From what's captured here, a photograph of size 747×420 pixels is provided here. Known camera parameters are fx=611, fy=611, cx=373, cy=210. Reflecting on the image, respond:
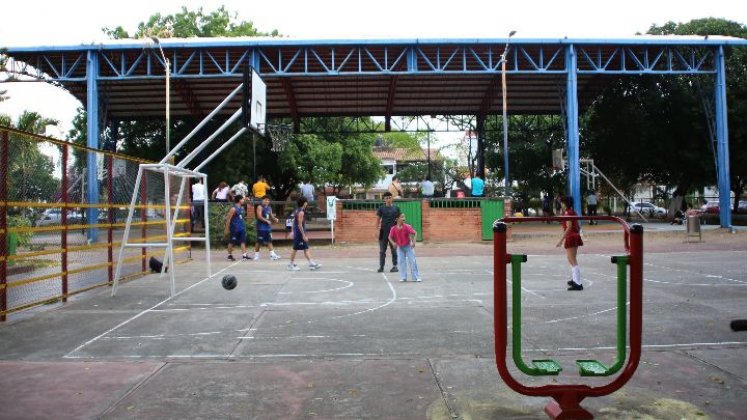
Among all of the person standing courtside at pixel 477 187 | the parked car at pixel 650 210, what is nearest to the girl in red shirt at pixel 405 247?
the person standing courtside at pixel 477 187

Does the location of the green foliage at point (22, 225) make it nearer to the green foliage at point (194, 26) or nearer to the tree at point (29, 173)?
the tree at point (29, 173)

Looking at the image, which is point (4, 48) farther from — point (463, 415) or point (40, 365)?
point (463, 415)

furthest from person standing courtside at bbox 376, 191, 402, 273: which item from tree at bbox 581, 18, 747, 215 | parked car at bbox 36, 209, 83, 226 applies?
tree at bbox 581, 18, 747, 215

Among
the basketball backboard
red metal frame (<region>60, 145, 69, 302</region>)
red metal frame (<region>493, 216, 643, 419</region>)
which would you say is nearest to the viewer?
red metal frame (<region>493, 216, 643, 419</region>)

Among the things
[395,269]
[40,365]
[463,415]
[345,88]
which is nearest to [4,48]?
[345,88]

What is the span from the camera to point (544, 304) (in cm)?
881

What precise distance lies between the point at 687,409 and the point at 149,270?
38.3 ft

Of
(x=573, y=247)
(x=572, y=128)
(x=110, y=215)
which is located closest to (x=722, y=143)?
(x=572, y=128)

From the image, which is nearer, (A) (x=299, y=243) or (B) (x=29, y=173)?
(B) (x=29, y=173)

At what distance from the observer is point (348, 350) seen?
6148 mm

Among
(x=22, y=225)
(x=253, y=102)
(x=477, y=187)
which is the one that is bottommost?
(x=22, y=225)

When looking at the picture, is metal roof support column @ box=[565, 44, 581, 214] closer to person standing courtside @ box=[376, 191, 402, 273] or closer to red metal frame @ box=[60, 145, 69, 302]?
person standing courtside @ box=[376, 191, 402, 273]

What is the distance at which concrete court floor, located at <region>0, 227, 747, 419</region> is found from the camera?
448 cm

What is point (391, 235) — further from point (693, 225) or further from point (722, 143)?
point (722, 143)
